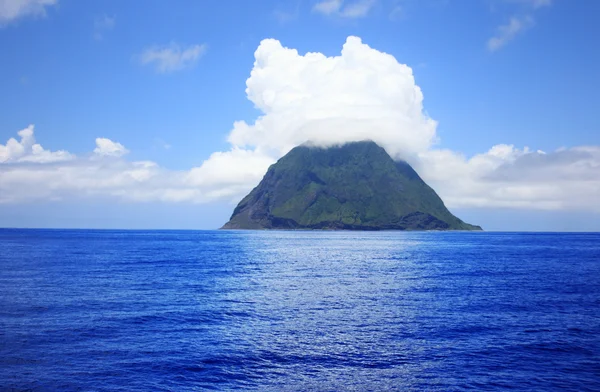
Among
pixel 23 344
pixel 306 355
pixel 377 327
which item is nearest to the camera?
pixel 306 355

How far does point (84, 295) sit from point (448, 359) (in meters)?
46.0

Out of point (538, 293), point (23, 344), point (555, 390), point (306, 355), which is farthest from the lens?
point (538, 293)

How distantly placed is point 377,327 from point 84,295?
38.6 meters

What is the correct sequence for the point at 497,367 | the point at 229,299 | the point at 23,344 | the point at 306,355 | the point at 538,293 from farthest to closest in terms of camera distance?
the point at 538,293
the point at 229,299
the point at 23,344
the point at 306,355
the point at 497,367

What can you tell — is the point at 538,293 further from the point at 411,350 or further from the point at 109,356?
the point at 109,356

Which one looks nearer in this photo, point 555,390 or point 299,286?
point 555,390

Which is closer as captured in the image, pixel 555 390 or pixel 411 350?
pixel 555 390

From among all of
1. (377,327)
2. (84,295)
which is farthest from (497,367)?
(84,295)

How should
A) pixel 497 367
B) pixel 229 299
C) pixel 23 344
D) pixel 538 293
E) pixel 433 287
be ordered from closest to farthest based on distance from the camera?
1. pixel 497 367
2. pixel 23 344
3. pixel 229 299
4. pixel 538 293
5. pixel 433 287

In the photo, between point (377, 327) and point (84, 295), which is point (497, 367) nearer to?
point (377, 327)

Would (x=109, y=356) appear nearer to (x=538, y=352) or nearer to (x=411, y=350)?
(x=411, y=350)

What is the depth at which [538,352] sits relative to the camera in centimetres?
3234

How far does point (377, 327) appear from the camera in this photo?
39500 mm

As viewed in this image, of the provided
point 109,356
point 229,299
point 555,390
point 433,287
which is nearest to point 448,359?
point 555,390
